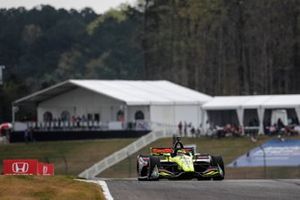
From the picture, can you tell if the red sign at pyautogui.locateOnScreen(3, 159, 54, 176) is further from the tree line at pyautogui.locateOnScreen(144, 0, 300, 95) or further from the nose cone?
the tree line at pyautogui.locateOnScreen(144, 0, 300, 95)

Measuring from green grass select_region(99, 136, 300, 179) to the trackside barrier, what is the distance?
22.9 inches

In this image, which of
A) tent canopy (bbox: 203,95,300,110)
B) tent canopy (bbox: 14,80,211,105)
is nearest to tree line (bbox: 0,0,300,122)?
tent canopy (bbox: 14,80,211,105)

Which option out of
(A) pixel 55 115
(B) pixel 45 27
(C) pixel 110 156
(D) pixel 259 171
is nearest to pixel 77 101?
(A) pixel 55 115

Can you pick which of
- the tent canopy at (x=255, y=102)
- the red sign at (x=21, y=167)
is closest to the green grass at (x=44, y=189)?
the red sign at (x=21, y=167)

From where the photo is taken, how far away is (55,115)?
3339 inches

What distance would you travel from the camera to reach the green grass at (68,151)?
6350 cm

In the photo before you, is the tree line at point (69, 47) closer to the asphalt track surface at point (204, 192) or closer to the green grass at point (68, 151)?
the green grass at point (68, 151)

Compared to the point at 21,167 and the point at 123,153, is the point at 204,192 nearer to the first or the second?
the point at 21,167

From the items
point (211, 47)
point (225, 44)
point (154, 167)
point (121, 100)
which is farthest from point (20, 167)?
point (211, 47)

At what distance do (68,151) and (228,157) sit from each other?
48.8 ft

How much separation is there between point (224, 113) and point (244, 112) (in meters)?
2.04

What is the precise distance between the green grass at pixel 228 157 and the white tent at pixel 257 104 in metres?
3.68

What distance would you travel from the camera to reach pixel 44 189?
21781 millimetres

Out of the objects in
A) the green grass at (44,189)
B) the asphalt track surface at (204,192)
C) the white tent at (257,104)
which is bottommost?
the asphalt track surface at (204,192)
